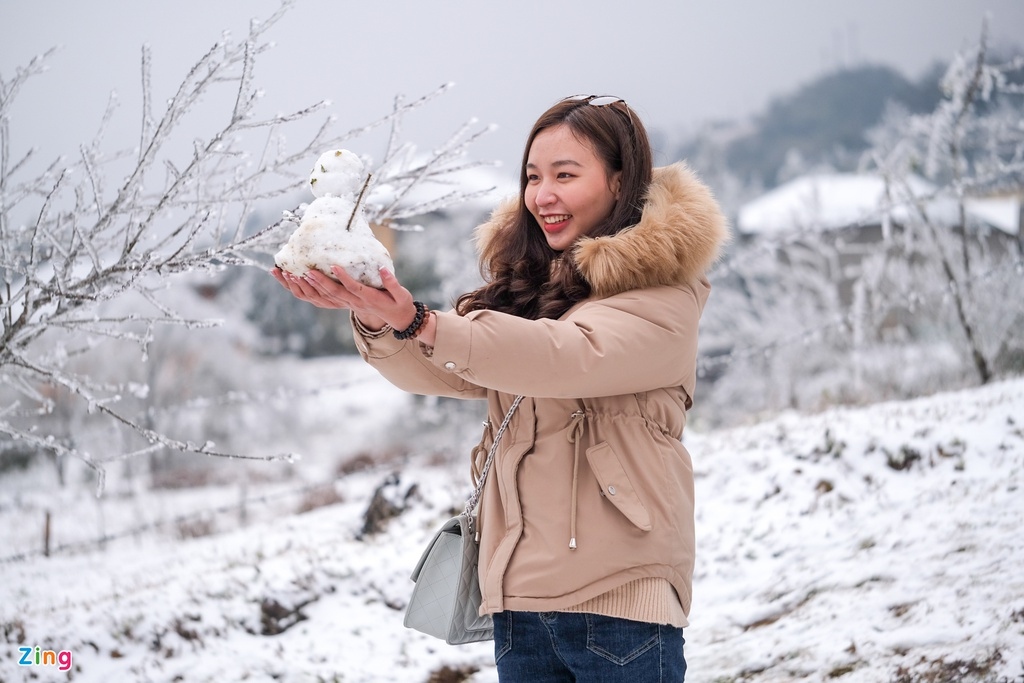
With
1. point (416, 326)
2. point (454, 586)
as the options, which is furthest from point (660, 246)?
point (454, 586)

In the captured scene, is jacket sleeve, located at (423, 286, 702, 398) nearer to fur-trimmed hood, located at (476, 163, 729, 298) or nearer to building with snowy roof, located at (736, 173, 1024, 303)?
fur-trimmed hood, located at (476, 163, 729, 298)

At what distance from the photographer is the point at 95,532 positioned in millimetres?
12617

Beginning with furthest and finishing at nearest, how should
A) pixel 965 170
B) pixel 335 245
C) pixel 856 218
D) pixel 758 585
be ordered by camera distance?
pixel 965 170, pixel 856 218, pixel 758 585, pixel 335 245

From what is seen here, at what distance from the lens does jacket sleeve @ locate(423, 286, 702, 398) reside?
139 centimetres

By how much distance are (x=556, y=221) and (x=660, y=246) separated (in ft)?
1.08

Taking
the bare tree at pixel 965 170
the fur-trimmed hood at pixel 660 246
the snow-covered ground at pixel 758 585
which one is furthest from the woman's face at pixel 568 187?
the bare tree at pixel 965 170

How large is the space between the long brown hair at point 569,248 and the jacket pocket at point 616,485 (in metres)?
0.33

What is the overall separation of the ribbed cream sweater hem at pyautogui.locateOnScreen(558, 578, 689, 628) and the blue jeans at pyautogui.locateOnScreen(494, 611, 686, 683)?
23mm

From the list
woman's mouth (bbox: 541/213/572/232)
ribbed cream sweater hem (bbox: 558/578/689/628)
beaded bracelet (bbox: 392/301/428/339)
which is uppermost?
woman's mouth (bbox: 541/213/572/232)

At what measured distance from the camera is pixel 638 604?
158 cm

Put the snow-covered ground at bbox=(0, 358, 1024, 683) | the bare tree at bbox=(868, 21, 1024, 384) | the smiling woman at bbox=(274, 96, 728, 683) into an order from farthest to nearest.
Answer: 1. the bare tree at bbox=(868, 21, 1024, 384)
2. the snow-covered ground at bbox=(0, 358, 1024, 683)
3. the smiling woman at bbox=(274, 96, 728, 683)

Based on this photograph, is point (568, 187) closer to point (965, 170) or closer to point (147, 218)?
point (147, 218)

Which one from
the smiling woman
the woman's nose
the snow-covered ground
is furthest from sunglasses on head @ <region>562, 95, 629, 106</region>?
the snow-covered ground

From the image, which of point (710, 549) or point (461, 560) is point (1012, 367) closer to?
point (710, 549)
